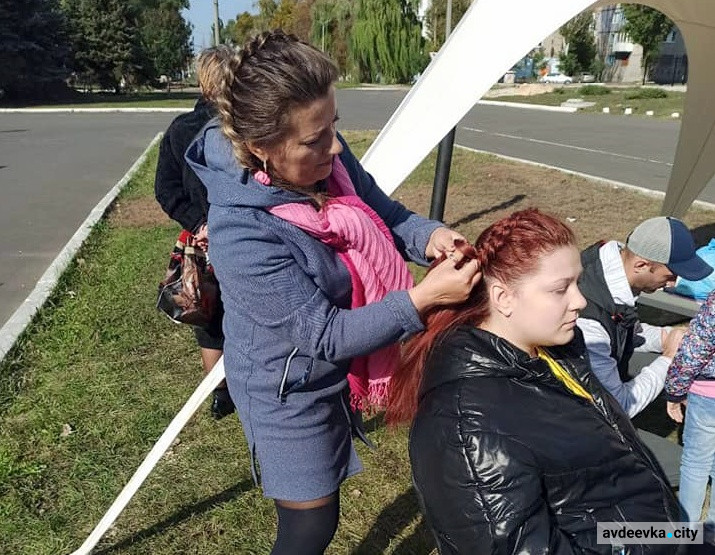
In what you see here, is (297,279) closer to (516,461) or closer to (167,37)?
(516,461)

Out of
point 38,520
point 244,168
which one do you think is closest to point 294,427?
point 244,168

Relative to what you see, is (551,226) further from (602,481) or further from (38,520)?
(38,520)

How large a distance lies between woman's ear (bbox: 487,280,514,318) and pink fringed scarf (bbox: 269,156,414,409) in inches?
9.4

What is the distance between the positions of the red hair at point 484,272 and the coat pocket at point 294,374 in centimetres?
28

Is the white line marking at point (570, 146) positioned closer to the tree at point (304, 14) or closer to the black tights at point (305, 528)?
the black tights at point (305, 528)

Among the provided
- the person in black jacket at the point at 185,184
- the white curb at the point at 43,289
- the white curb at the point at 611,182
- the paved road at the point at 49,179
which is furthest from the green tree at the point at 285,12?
the person in black jacket at the point at 185,184

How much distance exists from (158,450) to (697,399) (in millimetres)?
2120

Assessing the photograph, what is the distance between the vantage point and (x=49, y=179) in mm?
11547

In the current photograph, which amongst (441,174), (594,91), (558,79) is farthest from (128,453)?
(558,79)

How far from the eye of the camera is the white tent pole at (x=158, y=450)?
2582 mm

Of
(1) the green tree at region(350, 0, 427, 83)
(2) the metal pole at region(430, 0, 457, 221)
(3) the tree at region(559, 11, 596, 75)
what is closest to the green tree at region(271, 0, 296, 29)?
(1) the green tree at region(350, 0, 427, 83)

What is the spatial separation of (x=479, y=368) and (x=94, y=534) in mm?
1947

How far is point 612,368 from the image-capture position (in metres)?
2.52

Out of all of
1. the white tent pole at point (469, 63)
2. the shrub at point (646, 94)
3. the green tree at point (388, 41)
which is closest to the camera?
the white tent pole at point (469, 63)
